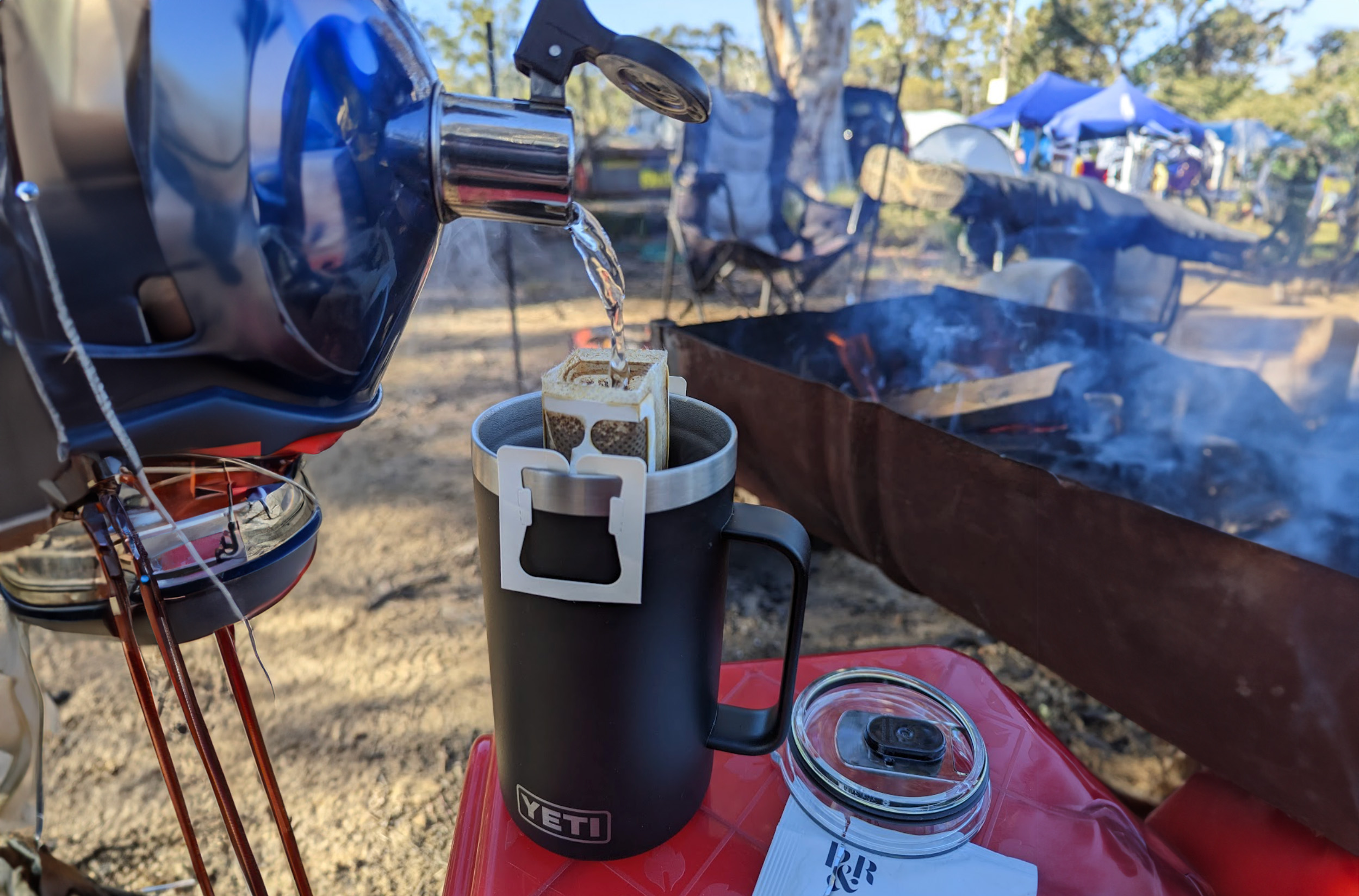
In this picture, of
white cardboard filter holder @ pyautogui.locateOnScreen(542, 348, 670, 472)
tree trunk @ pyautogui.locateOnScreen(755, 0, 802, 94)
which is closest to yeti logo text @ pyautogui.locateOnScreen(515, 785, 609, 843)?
white cardboard filter holder @ pyautogui.locateOnScreen(542, 348, 670, 472)

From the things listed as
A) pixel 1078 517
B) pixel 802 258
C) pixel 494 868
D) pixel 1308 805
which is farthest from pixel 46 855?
pixel 802 258

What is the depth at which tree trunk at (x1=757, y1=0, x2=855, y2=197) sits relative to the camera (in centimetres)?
671

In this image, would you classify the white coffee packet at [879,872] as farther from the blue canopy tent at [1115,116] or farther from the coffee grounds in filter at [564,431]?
the blue canopy tent at [1115,116]

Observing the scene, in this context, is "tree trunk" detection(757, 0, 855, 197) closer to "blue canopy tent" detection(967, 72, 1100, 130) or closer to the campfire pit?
the campfire pit

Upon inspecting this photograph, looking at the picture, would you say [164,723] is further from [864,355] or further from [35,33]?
[864,355]

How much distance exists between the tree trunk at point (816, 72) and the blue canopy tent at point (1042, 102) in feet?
19.0

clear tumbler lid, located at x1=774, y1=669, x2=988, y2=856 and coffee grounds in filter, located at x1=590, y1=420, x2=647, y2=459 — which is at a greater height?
coffee grounds in filter, located at x1=590, y1=420, x2=647, y2=459

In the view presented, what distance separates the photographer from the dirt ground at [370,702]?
1771mm

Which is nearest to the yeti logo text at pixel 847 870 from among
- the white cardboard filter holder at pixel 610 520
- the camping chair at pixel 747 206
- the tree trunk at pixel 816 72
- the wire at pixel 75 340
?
the white cardboard filter holder at pixel 610 520

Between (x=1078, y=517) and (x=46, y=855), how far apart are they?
1.97 metres

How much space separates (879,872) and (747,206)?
530 cm

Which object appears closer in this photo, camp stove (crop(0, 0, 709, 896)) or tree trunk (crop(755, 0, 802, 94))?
camp stove (crop(0, 0, 709, 896))

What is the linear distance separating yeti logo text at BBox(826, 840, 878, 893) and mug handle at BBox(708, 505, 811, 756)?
14 centimetres

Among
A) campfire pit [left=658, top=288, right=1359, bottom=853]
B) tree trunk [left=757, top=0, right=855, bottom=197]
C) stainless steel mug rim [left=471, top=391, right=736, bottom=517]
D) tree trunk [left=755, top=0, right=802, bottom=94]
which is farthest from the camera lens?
tree trunk [left=755, top=0, right=802, bottom=94]
